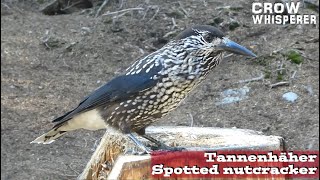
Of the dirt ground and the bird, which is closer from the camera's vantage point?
the bird

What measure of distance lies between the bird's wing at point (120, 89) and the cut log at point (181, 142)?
221 millimetres

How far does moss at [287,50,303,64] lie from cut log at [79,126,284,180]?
4036 millimetres

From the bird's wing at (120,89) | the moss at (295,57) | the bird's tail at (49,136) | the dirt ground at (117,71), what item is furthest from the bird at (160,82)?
the moss at (295,57)

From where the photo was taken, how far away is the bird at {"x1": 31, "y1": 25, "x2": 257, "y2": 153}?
4.48m

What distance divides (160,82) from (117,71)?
467cm

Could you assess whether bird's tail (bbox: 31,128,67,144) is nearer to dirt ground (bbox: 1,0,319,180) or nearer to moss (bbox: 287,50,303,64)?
dirt ground (bbox: 1,0,319,180)

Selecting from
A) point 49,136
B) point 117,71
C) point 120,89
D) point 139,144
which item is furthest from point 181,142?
point 117,71

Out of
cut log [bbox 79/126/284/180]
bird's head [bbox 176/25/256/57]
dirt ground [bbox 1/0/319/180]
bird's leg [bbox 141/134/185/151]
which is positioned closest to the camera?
cut log [bbox 79/126/284/180]

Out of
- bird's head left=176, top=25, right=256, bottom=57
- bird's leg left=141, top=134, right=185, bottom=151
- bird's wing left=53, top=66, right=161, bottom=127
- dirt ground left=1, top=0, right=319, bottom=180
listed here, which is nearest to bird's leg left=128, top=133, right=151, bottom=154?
bird's leg left=141, top=134, right=185, bottom=151

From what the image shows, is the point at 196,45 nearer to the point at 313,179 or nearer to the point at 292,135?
the point at 313,179

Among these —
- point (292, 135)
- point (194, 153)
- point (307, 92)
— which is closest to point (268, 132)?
point (292, 135)

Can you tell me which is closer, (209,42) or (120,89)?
(209,42)

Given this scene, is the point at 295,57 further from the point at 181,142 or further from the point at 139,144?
the point at 139,144

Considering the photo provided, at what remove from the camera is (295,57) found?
896 centimetres
